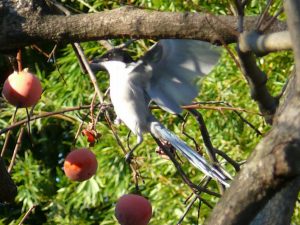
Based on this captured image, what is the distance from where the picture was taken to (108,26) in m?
1.71

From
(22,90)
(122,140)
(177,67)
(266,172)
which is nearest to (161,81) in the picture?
(177,67)

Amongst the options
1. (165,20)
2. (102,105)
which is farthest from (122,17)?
(102,105)

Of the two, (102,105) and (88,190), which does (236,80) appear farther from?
(102,105)

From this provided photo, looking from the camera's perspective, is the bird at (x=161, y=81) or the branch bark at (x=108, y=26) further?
the bird at (x=161, y=81)

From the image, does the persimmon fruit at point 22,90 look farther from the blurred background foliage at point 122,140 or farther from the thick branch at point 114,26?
the blurred background foliage at point 122,140

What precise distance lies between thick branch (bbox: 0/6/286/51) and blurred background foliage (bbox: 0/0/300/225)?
3.07 ft

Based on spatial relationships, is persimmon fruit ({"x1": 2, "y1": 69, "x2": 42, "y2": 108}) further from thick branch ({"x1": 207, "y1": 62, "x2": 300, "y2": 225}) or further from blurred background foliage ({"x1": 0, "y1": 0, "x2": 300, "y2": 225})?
blurred background foliage ({"x1": 0, "y1": 0, "x2": 300, "y2": 225})

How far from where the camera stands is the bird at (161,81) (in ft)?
5.87

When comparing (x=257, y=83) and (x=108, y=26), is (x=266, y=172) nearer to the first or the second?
(x=257, y=83)

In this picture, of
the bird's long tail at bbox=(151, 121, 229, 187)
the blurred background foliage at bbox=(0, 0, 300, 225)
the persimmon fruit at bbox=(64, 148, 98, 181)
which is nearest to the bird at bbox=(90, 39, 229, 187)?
the bird's long tail at bbox=(151, 121, 229, 187)

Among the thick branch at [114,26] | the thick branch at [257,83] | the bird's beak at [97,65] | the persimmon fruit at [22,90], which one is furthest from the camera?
the bird's beak at [97,65]

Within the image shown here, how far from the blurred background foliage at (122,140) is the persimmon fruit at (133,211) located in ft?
3.14

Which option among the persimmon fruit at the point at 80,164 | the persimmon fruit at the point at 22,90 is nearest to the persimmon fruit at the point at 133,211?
the persimmon fruit at the point at 80,164

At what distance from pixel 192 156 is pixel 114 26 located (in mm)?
302
